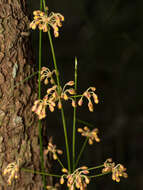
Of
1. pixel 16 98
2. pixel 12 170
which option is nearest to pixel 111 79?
pixel 16 98

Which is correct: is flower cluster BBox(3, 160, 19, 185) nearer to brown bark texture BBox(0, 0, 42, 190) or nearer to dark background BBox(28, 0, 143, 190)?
brown bark texture BBox(0, 0, 42, 190)

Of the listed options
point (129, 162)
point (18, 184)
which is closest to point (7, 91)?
point (18, 184)

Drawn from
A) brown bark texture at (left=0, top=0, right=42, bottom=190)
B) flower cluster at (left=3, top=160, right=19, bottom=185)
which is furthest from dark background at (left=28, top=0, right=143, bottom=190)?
flower cluster at (left=3, top=160, right=19, bottom=185)

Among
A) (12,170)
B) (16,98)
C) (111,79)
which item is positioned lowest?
(12,170)

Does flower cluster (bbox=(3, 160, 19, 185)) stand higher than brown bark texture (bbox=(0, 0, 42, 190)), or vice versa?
brown bark texture (bbox=(0, 0, 42, 190))

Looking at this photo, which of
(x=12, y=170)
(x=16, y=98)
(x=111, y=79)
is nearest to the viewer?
(x=12, y=170)

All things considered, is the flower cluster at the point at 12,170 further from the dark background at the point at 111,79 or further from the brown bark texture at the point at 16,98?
the dark background at the point at 111,79

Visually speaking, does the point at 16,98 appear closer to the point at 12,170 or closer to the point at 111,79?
the point at 12,170
